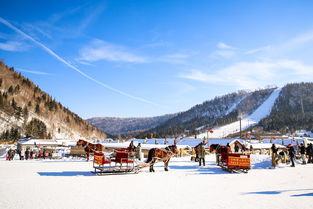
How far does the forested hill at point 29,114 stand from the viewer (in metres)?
65.1

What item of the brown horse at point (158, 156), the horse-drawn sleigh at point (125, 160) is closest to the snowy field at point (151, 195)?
the horse-drawn sleigh at point (125, 160)

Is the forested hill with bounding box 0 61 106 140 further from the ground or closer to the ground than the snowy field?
further from the ground

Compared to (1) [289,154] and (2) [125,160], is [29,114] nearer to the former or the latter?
(2) [125,160]

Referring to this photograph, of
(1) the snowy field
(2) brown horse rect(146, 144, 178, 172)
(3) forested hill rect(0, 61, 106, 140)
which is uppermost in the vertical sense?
(3) forested hill rect(0, 61, 106, 140)

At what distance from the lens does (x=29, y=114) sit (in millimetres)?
77438

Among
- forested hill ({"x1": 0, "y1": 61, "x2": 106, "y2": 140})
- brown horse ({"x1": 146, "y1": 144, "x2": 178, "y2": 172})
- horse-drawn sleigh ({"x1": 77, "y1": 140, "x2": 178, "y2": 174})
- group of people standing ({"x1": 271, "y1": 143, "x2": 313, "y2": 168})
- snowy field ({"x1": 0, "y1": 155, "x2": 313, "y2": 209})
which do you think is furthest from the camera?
forested hill ({"x1": 0, "y1": 61, "x2": 106, "y2": 140})

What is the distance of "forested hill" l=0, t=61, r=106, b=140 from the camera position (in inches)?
2563

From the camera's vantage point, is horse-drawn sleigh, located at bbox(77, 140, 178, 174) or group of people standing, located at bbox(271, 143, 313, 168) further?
group of people standing, located at bbox(271, 143, 313, 168)

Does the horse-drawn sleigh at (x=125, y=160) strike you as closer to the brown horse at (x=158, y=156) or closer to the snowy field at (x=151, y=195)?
the brown horse at (x=158, y=156)

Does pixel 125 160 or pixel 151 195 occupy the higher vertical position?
pixel 125 160

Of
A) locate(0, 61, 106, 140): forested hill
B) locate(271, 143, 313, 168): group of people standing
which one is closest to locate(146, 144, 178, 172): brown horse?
locate(271, 143, 313, 168): group of people standing

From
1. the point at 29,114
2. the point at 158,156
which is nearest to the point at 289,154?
the point at 158,156

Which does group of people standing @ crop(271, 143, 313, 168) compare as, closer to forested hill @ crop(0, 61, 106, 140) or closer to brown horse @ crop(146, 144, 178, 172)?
brown horse @ crop(146, 144, 178, 172)

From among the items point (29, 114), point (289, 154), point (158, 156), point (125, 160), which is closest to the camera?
point (125, 160)
